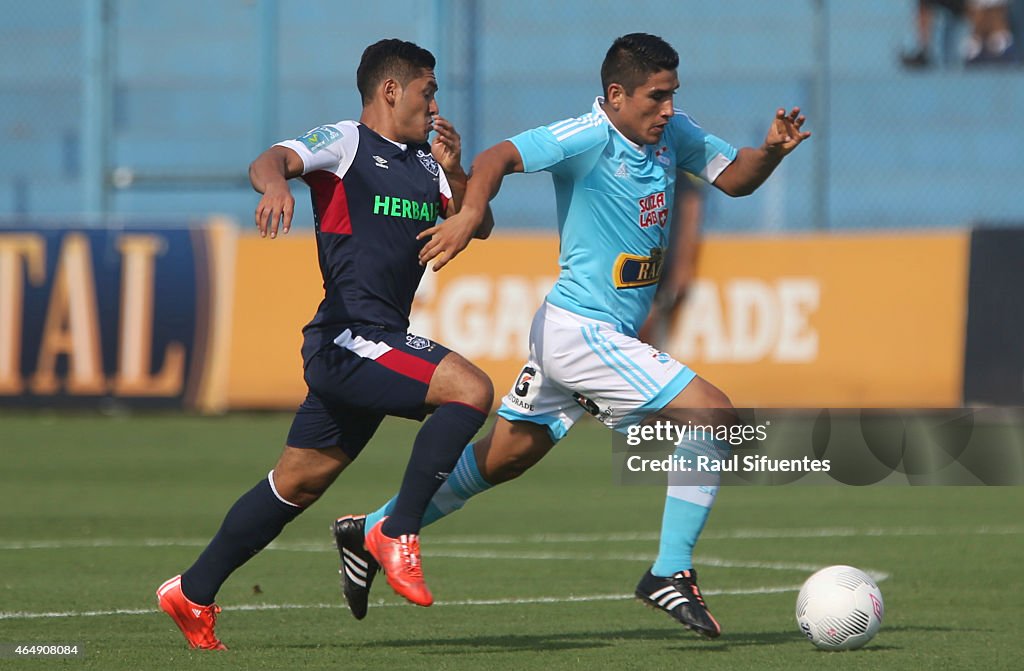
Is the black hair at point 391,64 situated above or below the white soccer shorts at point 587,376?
above

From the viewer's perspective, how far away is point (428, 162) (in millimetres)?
6523

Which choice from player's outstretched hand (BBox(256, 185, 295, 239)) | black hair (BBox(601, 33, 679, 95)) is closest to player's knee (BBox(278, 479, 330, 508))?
player's outstretched hand (BBox(256, 185, 295, 239))

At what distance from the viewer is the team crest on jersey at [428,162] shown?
21.3ft

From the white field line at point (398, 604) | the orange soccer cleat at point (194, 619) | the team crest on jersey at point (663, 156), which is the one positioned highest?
the team crest on jersey at point (663, 156)

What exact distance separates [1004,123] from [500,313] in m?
8.60

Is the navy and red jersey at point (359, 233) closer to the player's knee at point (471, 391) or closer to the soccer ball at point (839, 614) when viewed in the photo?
the player's knee at point (471, 391)

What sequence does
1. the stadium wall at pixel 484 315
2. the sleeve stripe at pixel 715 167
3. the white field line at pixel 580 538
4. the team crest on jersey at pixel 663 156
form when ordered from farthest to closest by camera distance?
the stadium wall at pixel 484 315, the white field line at pixel 580 538, the sleeve stripe at pixel 715 167, the team crest on jersey at pixel 663 156

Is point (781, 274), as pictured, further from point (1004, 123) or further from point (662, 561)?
point (662, 561)

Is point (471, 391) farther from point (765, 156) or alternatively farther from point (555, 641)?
point (765, 156)

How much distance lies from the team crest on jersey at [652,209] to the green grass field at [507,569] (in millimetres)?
1507

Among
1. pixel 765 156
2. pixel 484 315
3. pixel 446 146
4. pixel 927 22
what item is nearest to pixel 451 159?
pixel 446 146

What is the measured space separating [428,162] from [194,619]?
1.78 meters

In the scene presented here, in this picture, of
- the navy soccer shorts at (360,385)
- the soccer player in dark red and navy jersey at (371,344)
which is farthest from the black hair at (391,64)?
the navy soccer shorts at (360,385)

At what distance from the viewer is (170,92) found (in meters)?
23.2
